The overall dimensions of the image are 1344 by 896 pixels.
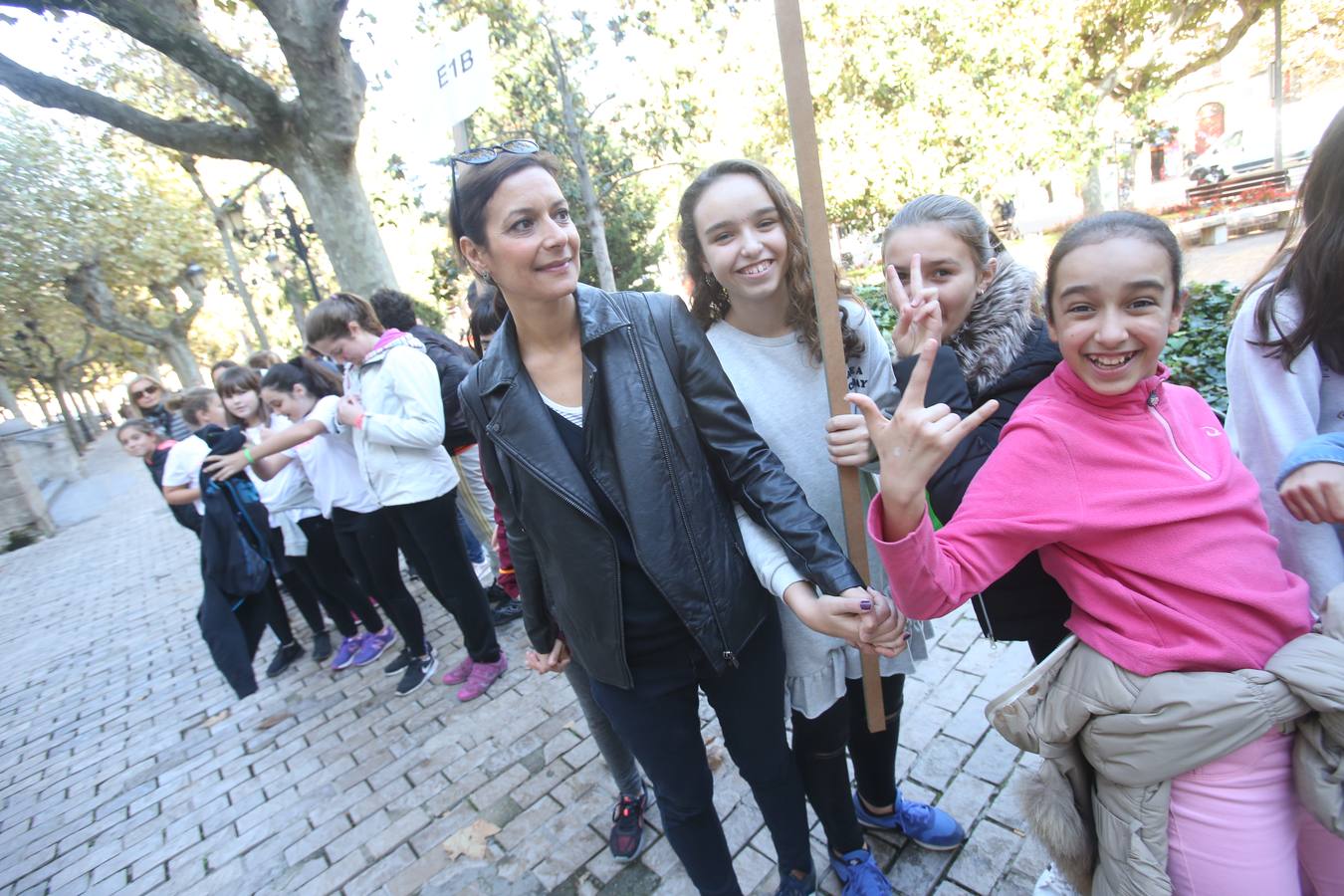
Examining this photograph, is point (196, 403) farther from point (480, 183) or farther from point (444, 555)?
point (480, 183)

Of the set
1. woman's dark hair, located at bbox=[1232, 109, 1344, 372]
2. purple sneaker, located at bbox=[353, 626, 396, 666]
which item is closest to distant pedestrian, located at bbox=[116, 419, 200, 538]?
purple sneaker, located at bbox=[353, 626, 396, 666]

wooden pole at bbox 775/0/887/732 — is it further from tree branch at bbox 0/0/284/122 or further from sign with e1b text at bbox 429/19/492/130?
tree branch at bbox 0/0/284/122

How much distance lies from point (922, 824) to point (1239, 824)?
117 cm

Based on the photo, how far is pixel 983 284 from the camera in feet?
5.49

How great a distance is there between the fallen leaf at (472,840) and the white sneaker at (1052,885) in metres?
2.01

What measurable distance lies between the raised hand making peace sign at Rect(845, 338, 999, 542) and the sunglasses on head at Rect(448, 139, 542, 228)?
3.58 feet

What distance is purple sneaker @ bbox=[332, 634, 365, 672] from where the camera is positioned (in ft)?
15.2

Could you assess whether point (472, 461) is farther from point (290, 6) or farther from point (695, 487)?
point (290, 6)

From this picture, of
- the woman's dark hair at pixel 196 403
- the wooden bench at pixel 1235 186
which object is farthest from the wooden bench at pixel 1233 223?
the woman's dark hair at pixel 196 403

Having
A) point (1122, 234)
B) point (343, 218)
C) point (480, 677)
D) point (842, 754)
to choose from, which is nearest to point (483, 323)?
point (480, 677)

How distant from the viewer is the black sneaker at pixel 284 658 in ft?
15.7

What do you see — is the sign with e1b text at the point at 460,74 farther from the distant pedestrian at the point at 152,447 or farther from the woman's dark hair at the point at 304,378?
the distant pedestrian at the point at 152,447

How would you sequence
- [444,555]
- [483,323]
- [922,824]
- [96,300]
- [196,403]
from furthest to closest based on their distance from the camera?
[96,300], [196,403], [444,555], [483,323], [922,824]

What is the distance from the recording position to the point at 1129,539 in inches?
50.8
